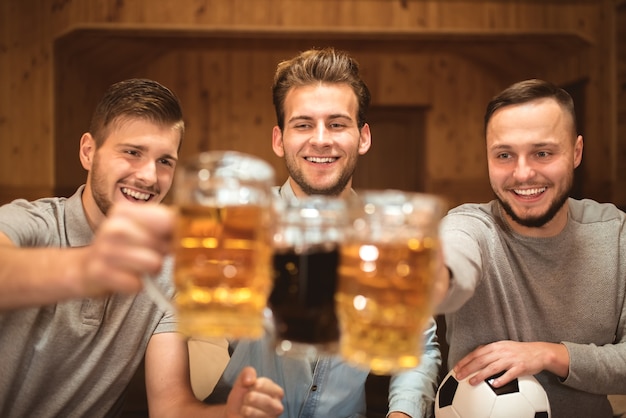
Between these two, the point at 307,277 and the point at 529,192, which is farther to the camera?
the point at 529,192

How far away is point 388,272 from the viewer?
745 mm

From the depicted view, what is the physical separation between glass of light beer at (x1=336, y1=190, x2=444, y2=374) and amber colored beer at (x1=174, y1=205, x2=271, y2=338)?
128 mm

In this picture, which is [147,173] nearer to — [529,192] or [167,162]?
[167,162]

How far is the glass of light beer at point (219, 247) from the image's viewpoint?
0.72 metres

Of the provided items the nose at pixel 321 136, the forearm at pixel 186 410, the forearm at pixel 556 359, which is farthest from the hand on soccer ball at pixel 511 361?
the nose at pixel 321 136

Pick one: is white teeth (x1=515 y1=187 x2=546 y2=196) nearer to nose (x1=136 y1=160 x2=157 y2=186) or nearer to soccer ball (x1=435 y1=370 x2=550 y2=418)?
soccer ball (x1=435 y1=370 x2=550 y2=418)

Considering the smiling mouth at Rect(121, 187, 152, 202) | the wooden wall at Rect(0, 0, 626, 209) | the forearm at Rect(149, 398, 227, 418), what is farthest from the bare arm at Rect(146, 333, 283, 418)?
the wooden wall at Rect(0, 0, 626, 209)


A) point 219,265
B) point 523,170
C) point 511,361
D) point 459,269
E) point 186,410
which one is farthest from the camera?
point 523,170

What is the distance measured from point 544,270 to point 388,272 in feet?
4.03

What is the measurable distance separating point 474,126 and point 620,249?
5.58 m

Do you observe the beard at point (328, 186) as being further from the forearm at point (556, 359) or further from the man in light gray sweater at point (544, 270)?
the forearm at point (556, 359)

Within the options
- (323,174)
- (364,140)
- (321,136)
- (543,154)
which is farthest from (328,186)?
(543,154)

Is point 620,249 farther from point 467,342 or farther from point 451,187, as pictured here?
point 451,187

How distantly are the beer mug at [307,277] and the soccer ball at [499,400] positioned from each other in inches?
36.1
